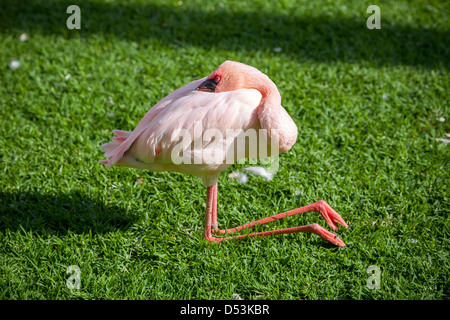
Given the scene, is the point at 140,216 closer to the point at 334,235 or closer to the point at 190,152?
the point at 190,152

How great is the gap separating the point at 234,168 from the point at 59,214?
1.43 m

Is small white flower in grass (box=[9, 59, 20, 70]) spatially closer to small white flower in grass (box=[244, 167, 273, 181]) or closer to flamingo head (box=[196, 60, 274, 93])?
small white flower in grass (box=[244, 167, 273, 181])

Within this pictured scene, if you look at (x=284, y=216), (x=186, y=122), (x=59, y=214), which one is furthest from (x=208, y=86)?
(x=59, y=214)

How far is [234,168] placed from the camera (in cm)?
367

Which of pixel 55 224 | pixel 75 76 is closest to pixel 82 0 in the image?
pixel 75 76

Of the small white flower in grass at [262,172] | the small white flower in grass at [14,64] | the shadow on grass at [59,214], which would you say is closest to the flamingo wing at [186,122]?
the shadow on grass at [59,214]

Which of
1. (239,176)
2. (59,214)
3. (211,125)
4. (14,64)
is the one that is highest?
(14,64)

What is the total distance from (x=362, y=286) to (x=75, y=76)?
359 centimetres

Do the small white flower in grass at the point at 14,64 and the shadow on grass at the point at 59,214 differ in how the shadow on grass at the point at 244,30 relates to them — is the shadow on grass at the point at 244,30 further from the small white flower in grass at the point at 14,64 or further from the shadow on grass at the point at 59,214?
the shadow on grass at the point at 59,214

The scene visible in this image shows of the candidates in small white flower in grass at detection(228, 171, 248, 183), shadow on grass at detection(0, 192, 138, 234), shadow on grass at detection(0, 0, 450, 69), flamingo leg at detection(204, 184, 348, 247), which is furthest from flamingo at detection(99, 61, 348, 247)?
shadow on grass at detection(0, 0, 450, 69)

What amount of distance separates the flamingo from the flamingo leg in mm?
231

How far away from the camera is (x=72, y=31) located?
17.6 feet

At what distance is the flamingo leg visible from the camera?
2.88 metres

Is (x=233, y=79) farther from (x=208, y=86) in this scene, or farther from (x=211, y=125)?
(x=211, y=125)
